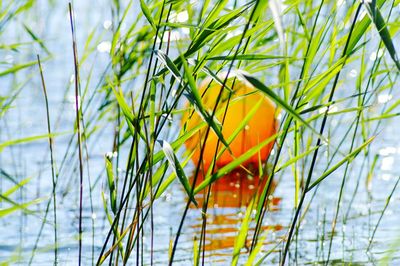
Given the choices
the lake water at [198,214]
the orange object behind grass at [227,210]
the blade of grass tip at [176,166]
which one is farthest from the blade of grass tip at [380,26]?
the orange object behind grass at [227,210]

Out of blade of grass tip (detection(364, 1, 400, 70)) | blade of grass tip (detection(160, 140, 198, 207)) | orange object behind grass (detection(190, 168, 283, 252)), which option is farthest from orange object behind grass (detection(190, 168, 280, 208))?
blade of grass tip (detection(364, 1, 400, 70))

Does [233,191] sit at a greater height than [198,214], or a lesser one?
greater

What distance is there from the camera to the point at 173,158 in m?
1.58

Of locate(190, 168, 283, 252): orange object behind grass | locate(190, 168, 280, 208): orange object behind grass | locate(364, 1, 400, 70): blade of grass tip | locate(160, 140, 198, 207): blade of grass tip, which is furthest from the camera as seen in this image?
locate(190, 168, 280, 208): orange object behind grass

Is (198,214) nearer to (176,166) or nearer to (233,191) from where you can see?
(233,191)

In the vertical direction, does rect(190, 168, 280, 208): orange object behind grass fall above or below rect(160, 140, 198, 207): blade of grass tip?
above

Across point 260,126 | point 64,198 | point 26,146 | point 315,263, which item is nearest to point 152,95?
point 315,263

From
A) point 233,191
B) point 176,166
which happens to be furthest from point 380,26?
point 233,191

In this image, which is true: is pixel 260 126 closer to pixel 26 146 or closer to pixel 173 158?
pixel 26 146

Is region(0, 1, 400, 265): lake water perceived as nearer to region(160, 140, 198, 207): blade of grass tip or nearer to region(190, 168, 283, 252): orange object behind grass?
region(190, 168, 283, 252): orange object behind grass

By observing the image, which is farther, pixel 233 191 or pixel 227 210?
pixel 233 191

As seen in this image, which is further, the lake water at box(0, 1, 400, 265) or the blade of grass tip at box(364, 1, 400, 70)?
the lake water at box(0, 1, 400, 265)

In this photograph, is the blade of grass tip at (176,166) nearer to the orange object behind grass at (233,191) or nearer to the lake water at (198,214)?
the lake water at (198,214)

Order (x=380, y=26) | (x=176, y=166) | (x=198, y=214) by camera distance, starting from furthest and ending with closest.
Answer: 1. (x=198, y=214)
2. (x=176, y=166)
3. (x=380, y=26)
